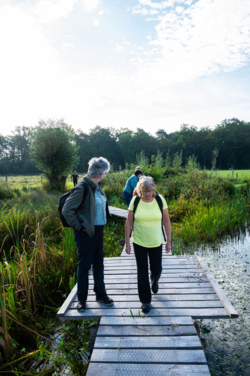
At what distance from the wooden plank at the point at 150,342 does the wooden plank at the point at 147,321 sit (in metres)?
0.19

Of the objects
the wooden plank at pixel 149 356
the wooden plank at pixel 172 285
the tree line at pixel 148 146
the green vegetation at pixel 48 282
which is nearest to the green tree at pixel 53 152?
the green vegetation at pixel 48 282

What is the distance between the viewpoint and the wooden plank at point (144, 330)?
2297 millimetres

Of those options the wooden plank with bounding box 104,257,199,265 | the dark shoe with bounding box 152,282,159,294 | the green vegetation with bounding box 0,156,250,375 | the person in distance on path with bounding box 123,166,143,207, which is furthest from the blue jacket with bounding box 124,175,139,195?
the dark shoe with bounding box 152,282,159,294

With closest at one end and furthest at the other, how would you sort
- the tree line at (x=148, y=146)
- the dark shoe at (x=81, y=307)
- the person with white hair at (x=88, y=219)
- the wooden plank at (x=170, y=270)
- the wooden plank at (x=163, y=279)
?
the person with white hair at (x=88, y=219) < the dark shoe at (x=81, y=307) < the wooden plank at (x=163, y=279) < the wooden plank at (x=170, y=270) < the tree line at (x=148, y=146)

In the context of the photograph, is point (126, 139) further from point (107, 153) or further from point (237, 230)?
point (237, 230)

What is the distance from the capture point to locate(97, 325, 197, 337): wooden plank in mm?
2297

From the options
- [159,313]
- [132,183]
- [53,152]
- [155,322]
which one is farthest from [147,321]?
[53,152]

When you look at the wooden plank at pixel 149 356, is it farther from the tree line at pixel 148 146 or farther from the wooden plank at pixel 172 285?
the tree line at pixel 148 146

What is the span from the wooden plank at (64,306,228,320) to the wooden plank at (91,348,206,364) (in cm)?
50

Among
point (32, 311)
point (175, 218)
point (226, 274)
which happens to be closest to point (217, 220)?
point (175, 218)

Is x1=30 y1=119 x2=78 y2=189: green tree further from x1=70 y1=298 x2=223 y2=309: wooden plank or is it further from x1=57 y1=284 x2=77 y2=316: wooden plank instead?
x1=70 y1=298 x2=223 y2=309: wooden plank

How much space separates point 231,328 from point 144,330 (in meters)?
1.50

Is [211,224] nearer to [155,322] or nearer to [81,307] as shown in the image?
[155,322]

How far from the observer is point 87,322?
3197mm
